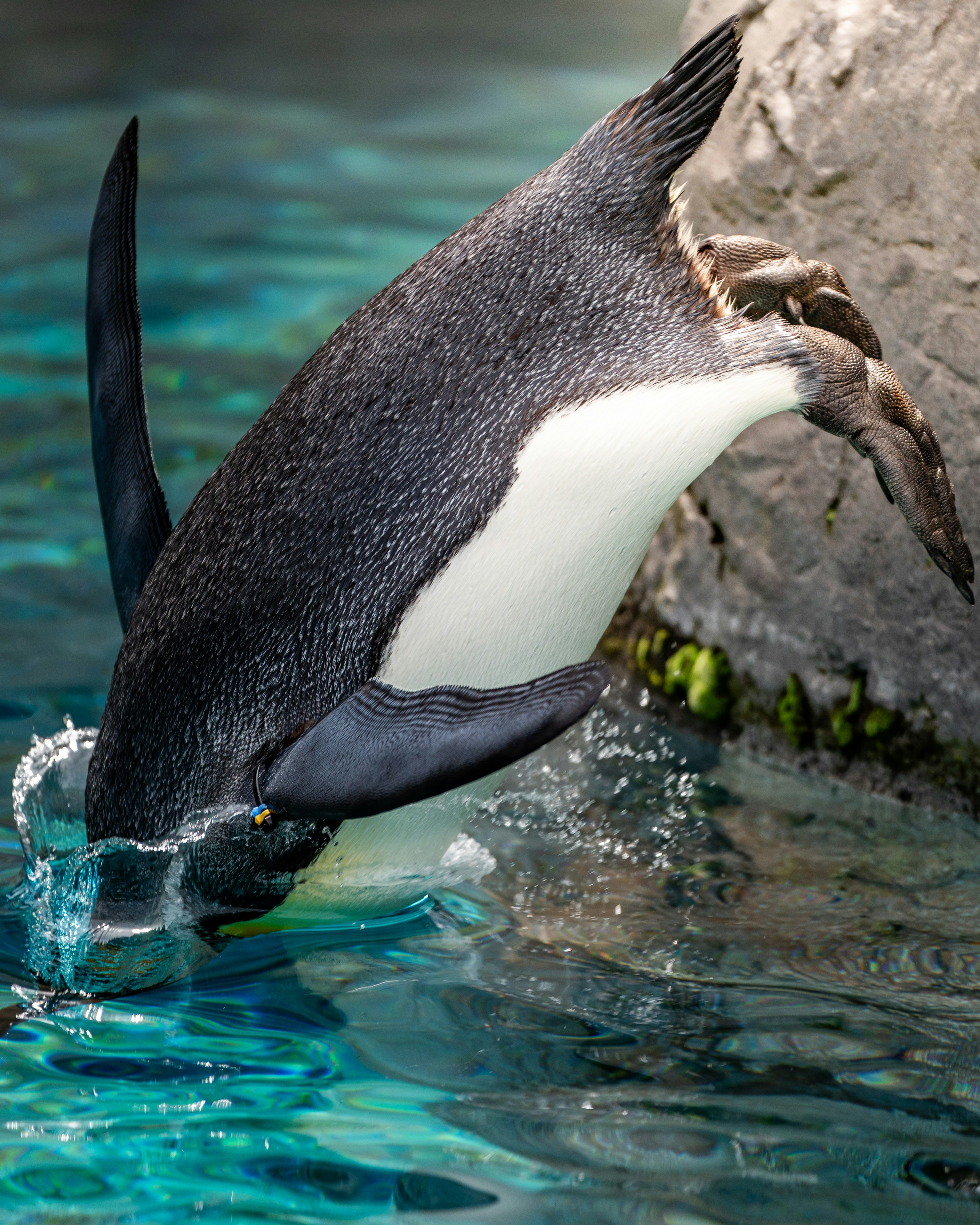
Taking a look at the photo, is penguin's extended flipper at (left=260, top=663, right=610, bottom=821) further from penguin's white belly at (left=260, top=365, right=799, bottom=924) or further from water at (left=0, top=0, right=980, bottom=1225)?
water at (left=0, top=0, right=980, bottom=1225)

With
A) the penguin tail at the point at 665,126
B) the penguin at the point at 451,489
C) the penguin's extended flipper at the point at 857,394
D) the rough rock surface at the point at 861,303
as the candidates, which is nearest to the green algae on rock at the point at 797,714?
the rough rock surface at the point at 861,303

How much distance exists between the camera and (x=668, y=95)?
1.56 m

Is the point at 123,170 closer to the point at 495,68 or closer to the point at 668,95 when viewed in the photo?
the point at 668,95

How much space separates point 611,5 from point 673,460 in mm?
4642

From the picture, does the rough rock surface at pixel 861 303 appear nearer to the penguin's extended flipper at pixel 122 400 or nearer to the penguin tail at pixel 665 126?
the penguin tail at pixel 665 126

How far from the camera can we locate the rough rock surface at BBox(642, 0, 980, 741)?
192 centimetres

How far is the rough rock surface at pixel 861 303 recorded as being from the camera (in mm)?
1918

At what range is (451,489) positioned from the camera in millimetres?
1514

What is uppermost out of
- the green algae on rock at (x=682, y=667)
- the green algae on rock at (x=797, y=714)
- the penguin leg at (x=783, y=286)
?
the penguin leg at (x=783, y=286)

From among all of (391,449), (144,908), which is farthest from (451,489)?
(144,908)

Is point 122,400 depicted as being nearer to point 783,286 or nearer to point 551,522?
point 551,522

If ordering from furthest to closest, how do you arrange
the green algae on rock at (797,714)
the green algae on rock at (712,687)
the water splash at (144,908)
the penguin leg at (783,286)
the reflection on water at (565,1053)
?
the green algae on rock at (712,687)
the green algae on rock at (797,714)
the penguin leg at (783,286)
the water splash at (144,908)
the reflection on water at (565,1053)

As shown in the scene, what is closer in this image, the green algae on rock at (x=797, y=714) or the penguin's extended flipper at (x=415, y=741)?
the penguin's extended flipper at (x=415, y=741)

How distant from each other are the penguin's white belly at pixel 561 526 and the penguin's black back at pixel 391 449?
0.02m
